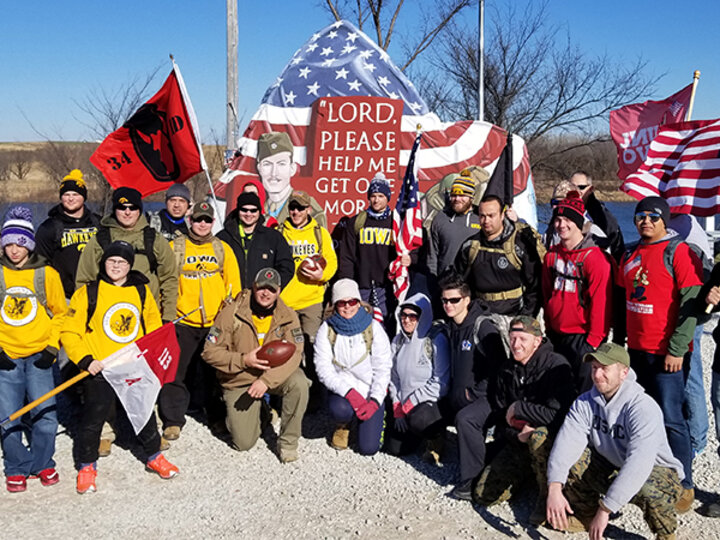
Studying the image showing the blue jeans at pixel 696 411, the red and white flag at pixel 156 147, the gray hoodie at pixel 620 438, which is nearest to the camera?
the gray hoodie at pixel 620 438

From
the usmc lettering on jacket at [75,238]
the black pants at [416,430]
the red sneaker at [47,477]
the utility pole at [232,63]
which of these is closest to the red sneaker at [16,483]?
the red sneaker at [47,477]

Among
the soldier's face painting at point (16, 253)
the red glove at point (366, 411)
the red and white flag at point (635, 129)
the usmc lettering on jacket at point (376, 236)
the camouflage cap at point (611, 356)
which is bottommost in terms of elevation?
the red glove at point (366, 411)

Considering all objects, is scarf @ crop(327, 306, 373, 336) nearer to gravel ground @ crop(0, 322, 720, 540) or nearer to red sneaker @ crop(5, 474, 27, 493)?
gravel ground @ crop(0, 322, 720, 540)

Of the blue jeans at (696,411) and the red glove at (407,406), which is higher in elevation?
the blue jeans at (696,411)

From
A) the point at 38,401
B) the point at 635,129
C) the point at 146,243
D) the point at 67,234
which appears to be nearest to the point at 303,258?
the point at 146,243

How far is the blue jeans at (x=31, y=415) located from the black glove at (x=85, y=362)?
0.96 ft

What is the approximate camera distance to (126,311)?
16.2 feet

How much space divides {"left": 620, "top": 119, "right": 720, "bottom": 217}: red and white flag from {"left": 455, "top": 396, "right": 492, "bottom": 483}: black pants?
223cm

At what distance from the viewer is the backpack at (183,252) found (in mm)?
5602

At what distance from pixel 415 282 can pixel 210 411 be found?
2171 mm

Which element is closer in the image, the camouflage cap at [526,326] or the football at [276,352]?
the camouflage cap at [526,326]

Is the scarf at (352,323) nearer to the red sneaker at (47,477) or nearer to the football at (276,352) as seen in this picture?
the football at (276,352)

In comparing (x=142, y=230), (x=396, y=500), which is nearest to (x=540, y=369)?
(x=396, y=500)

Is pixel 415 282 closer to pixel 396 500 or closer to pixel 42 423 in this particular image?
pixel 396 500
